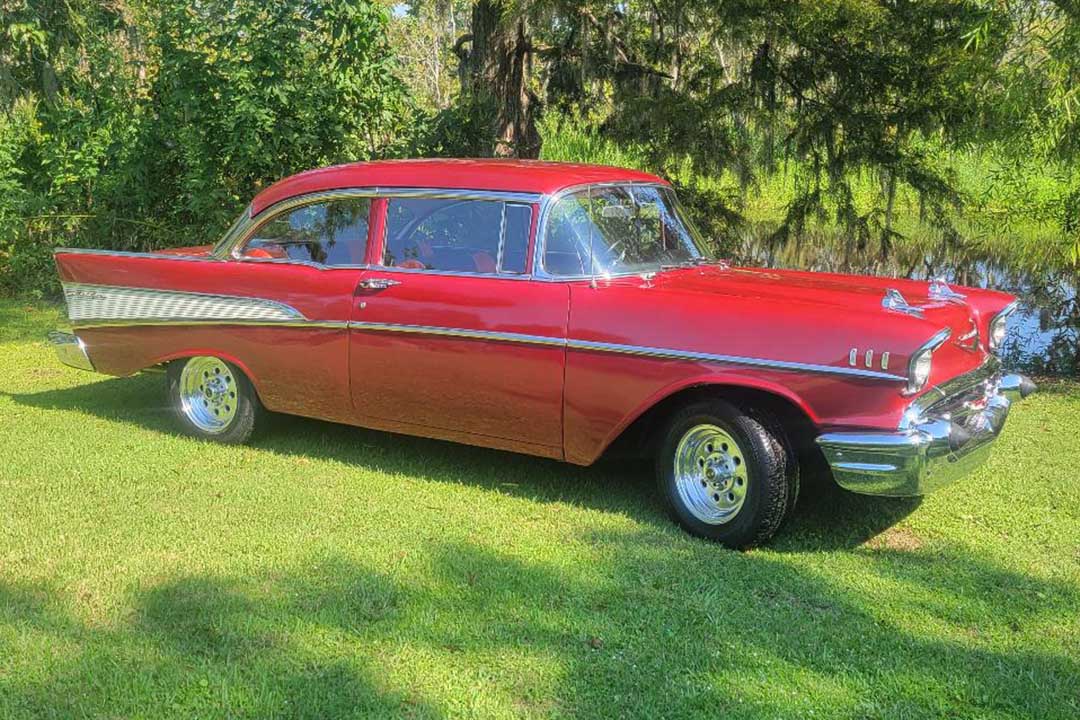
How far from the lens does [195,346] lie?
6.42m

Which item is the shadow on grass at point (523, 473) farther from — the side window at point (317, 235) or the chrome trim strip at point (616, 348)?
the side window at point (317, 235)

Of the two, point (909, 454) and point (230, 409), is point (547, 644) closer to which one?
point (909, 454)

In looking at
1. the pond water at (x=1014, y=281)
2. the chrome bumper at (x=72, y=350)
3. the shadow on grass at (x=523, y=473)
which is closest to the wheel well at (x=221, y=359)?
the shadow on grass at (x=523, y=473)

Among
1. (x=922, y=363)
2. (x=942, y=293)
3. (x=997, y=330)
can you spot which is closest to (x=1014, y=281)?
(x=997, y=330)

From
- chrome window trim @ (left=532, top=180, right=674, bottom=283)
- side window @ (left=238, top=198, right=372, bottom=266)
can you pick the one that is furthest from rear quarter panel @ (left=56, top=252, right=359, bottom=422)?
chrome window trim @ (left=532, top=180, right=674, bottom=283)

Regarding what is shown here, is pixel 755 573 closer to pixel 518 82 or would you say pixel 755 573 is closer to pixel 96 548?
pixel 96 548

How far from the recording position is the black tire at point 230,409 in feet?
21.0

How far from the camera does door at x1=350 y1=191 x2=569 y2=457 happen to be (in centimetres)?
521

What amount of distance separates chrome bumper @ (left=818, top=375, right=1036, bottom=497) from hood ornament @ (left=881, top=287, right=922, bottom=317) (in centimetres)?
41

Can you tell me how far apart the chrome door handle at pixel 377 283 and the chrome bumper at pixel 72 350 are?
2303mm

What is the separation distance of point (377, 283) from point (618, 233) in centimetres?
131

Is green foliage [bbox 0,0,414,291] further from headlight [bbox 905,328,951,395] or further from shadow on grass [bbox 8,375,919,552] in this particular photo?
headlight [bbox 905,328,951,395]

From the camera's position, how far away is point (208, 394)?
260 inches

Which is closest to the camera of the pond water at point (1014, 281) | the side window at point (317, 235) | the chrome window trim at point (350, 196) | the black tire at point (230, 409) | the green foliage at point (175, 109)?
the chrome window trim at point (350, 196)
